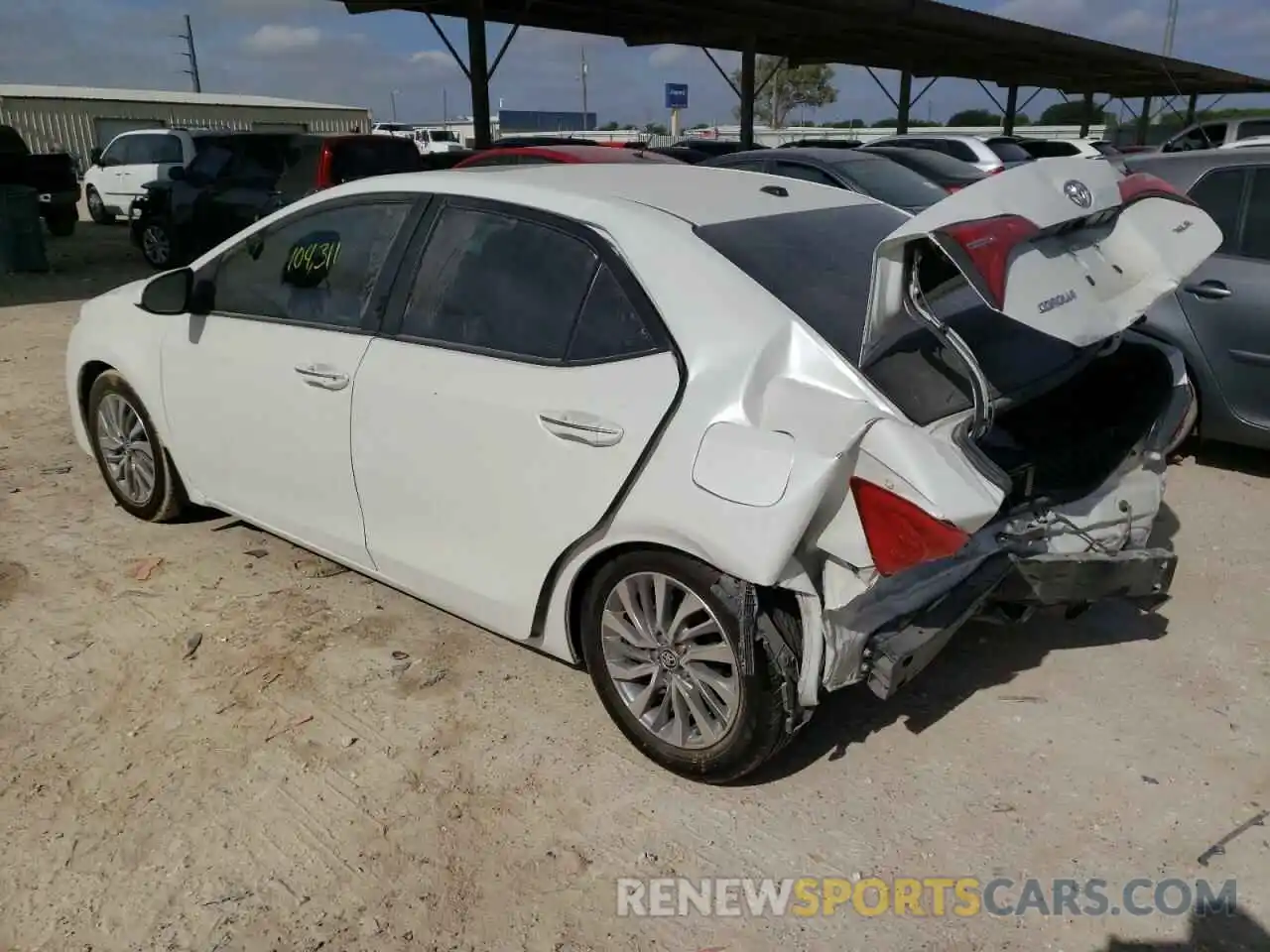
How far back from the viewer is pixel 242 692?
3365 mm

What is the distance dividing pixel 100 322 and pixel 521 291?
8.26 feet

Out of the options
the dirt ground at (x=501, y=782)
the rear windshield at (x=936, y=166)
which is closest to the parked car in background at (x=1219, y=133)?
the rear windshield at (x=936, y=166)

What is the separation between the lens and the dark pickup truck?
1464cm

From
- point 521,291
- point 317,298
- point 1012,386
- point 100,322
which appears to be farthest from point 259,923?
point 100,322

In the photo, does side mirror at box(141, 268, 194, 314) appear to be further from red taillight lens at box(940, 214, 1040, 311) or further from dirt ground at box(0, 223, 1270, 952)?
red taillight lens at box(940, 214, 1040, 311)

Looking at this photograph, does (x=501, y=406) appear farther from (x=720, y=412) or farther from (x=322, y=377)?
(x=322, y=377)

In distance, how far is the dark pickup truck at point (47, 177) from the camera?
14641 mm

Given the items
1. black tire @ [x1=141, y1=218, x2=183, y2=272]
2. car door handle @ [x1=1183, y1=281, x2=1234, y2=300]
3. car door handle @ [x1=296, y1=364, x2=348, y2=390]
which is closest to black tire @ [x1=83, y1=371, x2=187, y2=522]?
car door handle @ [x1=296, y1=364, x2=348, y2=390]

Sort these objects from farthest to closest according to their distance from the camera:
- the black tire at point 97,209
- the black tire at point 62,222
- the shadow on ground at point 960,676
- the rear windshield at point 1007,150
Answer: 1. the black tire at point 97,209
2. the rear windshield at point 1007,150
3. the black tire at point 62,222
4. the shadow on ground at point 960,676

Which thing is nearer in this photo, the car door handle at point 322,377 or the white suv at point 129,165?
the car door handle at point 322,377

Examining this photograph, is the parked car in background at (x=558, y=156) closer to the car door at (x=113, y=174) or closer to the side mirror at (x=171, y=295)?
the side mirror at (x=171, y=295)

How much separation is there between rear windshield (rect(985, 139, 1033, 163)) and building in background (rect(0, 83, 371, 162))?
2172 centimetres

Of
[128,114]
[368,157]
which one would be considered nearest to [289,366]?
[368,157]

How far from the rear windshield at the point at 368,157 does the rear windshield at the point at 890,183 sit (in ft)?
16.8
